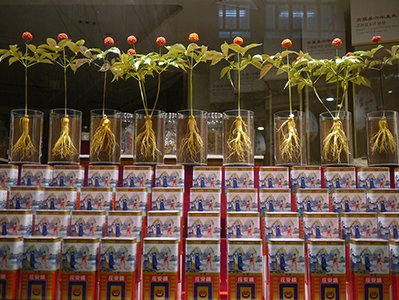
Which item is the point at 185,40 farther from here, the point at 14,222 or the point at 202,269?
the point at 202,269

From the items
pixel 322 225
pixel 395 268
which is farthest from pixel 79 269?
pixel 395 268

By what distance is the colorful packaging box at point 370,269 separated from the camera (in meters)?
1.36

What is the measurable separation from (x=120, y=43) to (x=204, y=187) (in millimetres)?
2988

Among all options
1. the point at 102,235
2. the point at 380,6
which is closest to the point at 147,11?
the point at 380,6

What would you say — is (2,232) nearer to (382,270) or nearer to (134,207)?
(134,207)

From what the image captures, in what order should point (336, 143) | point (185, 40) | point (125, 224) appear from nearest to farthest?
1. point (125, 224)
2. point (336, 143)
3. point (185, 40)

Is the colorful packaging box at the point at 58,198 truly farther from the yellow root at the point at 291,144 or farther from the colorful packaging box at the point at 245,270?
the yellow root at the point at 291,144

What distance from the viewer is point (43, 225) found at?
4.99 feet

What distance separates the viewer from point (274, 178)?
5.67 ft

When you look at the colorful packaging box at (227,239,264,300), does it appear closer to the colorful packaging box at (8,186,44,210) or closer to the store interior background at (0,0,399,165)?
the colorful packaging box at (8,186,44,210)

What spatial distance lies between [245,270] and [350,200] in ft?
2.08

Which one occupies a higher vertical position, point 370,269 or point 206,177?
point 206,177

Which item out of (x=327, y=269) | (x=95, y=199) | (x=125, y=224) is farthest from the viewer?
Answer: (x=95, y=199)

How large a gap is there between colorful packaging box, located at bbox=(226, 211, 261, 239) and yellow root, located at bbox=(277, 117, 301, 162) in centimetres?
46
